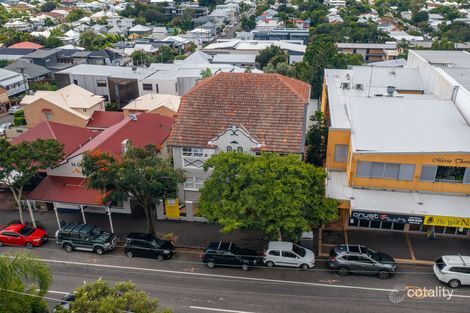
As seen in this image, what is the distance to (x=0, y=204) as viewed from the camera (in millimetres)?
38656

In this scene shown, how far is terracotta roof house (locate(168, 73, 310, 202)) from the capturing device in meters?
31.6

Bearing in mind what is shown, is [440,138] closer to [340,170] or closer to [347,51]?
[340,170]

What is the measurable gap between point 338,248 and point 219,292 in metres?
8.93

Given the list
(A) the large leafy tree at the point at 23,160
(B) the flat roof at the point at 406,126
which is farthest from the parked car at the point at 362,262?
(A) the large leafy tree at the point at 23,160

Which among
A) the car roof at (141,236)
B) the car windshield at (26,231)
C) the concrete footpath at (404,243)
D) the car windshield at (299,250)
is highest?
the car windshield at (299,250)

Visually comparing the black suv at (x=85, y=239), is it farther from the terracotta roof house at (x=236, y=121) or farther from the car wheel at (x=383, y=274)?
the car wheel at (x=383, y=274)

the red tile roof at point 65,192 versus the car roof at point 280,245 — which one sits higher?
the red tile roof at point 65,192

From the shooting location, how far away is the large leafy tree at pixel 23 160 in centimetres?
3081

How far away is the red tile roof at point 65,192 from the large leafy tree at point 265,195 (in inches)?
Result: 417

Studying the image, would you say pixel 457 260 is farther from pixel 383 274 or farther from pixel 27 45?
pixel 27 45

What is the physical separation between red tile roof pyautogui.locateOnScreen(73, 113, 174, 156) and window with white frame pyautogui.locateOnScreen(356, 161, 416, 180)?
63.8ft

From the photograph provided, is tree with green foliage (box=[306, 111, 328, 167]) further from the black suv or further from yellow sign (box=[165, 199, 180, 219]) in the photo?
the black suv

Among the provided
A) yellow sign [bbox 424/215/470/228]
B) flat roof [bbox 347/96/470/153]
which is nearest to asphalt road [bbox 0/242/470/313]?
yellow sign [bbox 424/215/470/228]

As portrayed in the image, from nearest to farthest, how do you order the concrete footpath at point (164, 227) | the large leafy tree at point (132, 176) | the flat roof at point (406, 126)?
the large leafy tree at point (132, 176), the flat roof at point (406, 126), the concrete footpath at point (164, 227)
